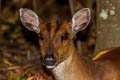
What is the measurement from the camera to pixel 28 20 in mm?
6562

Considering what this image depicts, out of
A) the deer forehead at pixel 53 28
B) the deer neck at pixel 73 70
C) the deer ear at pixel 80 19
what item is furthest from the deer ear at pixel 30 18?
the deer neck at pixel 73 70

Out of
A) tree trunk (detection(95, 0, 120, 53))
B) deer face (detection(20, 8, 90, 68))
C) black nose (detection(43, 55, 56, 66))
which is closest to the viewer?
black nose (detection(43, 55, 56, 66))

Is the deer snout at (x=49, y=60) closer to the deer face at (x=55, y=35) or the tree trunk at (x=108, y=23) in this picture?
the deer face at (x=55, y=35)

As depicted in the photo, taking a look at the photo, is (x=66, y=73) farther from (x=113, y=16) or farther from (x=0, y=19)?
(x=0, y=19)

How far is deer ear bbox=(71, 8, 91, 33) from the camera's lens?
252 inches

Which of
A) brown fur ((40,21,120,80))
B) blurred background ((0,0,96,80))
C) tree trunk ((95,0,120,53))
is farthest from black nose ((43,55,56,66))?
tree trunk ((95,0,120,53))

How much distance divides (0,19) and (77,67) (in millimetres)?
5185

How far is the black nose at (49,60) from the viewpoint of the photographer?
5.59 metres

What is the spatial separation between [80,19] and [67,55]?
0.86m

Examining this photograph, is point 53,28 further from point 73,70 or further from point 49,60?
point 73,70

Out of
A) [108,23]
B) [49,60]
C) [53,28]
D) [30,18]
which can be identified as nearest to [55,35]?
[53,28]

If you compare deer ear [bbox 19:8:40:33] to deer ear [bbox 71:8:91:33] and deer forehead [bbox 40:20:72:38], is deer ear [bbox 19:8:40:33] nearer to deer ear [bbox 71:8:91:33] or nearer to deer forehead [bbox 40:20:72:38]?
deer forehead [bbox 40:20:72:38]

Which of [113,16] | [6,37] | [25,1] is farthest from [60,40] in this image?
[25,1]

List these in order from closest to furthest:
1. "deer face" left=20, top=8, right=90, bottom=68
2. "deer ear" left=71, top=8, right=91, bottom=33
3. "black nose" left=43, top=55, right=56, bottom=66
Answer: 1. "black nose" left=43, top=55, right=56, bottom=66
2. "deer face" left=20, top=8, right=90, bottom=68
3. "deer ear" left=71, top=8, right=91, bottom=33
